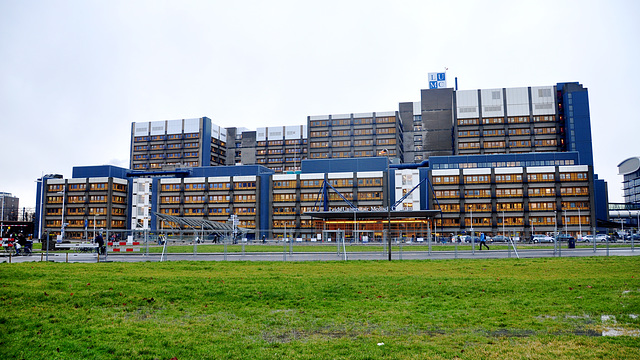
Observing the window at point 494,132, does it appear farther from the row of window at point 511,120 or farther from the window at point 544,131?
the window at point 544,131

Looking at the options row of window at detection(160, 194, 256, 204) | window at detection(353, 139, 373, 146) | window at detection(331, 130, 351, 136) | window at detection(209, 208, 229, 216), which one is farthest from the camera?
window at detection(331, 130, 351, 136)

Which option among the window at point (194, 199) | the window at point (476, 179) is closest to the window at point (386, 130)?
the window at point (476, 179)

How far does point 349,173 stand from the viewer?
4567 inches

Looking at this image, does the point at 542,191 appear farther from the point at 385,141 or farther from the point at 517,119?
the point at 385,141

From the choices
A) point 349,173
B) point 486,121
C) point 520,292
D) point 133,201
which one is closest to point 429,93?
point 486,121

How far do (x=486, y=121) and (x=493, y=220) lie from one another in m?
37.0

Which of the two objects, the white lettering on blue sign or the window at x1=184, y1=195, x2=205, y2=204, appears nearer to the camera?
the window at x1=184, y1=195, x2=205, y2=204

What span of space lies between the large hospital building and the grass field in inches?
3199

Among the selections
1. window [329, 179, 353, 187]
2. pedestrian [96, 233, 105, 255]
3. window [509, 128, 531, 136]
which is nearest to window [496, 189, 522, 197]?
window [509, 128, 531, 136]

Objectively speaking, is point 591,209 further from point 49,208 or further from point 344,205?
point 49,208

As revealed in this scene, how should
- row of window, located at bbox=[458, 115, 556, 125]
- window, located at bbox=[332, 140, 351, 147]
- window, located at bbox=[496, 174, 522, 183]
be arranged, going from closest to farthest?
window, located at bbox=[496, 174, 522, 183] < row of window, located at bbox=[458, 115, 556, 125] < window, located at bbox=[332, 140, 351, 147]

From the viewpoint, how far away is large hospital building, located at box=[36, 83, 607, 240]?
108375mm

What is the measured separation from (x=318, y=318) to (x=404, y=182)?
4133 inches

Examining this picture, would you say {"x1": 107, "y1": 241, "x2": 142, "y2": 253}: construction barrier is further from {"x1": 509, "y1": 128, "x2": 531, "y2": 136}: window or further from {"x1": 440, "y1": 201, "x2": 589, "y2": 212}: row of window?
{"x1": 509, "y1": 128, "x2": 531, "y2": 136}: window
